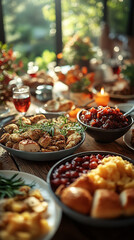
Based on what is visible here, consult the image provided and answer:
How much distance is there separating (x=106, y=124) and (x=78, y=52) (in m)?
2.12

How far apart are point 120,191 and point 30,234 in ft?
1.48

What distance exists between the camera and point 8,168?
153 cm

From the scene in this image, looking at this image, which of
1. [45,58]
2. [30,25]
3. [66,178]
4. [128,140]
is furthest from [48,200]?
A: [30,25]

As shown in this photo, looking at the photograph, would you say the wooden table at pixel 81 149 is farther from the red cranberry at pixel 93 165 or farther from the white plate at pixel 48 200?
the red cranberry at pixel 93 165

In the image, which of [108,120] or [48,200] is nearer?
[48,200]

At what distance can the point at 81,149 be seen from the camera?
1766 mm

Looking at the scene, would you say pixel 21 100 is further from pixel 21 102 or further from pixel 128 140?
pixel 128 140

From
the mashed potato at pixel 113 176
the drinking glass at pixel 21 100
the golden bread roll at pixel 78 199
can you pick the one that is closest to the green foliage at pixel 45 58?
the drinking glass at pixel 21 100

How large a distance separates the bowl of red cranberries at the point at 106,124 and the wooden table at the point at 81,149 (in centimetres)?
10

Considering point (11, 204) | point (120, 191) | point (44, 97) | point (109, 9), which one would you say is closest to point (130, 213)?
point (120, 191)

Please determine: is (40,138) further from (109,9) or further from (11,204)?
(109,9)

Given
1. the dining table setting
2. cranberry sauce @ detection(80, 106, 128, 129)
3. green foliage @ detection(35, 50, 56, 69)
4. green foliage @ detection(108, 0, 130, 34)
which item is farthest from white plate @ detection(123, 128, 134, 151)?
green foliage @ detection(108, 0, 130, 34)

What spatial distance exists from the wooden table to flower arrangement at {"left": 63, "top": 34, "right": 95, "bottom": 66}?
1375 millimetres

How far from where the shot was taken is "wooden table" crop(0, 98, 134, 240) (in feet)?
3.46
